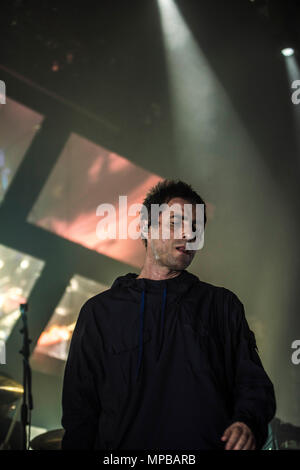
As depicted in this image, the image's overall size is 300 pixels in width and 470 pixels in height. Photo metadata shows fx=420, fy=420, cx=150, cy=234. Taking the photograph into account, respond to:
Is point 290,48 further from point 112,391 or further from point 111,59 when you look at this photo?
point 112,391

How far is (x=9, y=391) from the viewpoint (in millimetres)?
2398

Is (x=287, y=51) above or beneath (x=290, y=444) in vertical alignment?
above

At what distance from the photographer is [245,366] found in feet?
3.48

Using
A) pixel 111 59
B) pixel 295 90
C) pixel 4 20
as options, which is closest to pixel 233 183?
pixel 295 90

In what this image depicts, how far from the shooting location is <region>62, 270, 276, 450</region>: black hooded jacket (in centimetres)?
99

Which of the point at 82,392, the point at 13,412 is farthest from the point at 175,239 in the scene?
the point at 13,412

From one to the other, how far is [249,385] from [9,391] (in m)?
1.80

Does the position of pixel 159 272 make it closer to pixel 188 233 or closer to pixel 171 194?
pixel 188 233

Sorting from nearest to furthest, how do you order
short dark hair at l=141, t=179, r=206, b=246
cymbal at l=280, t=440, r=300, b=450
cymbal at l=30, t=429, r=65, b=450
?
1. short dark hair at l=141, t=179, r=206, b=246
2. cymbal at l=30, t=429, r=65, b=450
3. cymbal at l=280, t=440, r=300, b=450

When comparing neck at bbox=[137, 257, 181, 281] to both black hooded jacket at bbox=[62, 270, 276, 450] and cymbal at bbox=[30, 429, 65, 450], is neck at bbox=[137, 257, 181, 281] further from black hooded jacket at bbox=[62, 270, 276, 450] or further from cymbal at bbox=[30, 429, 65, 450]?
cymbal at bbox=[30, 429, 65, 450]

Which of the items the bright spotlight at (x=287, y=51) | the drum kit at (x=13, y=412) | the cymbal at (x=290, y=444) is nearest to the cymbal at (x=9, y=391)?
the drum kit at (x=13, y=412)

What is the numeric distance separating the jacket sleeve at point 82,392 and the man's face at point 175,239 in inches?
11.0

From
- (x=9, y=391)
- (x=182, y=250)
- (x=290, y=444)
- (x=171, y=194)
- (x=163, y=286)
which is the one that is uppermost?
(x=171, y=194)

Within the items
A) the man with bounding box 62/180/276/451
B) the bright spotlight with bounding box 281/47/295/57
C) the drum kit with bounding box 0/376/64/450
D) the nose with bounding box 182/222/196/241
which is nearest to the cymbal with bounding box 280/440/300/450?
the drum kit with bounding box 0/376/64/450
